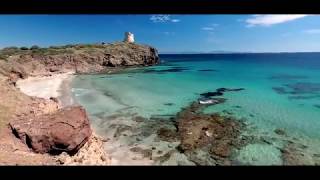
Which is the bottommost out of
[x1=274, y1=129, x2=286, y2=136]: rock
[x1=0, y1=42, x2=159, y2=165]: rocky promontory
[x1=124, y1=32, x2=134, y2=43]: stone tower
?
[x1=274, y1=129, x2=286, y2=136]: rock

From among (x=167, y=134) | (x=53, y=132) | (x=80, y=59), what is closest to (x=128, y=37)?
(x=80, y=59)

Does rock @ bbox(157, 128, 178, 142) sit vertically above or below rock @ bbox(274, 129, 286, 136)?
above

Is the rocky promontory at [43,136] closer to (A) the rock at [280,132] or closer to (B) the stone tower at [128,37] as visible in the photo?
(A) the rock at [280,132]

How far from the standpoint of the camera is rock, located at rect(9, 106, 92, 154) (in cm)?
864

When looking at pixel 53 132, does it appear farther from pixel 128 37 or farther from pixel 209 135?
pixel 128 37

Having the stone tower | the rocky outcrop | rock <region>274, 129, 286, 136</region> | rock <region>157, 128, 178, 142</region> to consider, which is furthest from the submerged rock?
the stone tower

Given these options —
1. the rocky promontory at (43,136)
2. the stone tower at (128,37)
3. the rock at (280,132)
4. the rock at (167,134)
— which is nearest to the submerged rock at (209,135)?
the rock at (167,134)

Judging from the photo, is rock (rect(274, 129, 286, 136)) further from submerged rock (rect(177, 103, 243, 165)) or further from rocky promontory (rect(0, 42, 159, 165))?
rocky promontory (rect(0, 42, 159, 165))

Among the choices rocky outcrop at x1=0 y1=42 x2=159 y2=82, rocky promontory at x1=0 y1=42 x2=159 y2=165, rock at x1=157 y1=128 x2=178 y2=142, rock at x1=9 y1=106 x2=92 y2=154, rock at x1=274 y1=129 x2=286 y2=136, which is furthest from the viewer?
rocky outcrop at x1=0 y1=42 x2=159 y2=82

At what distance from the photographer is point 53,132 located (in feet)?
29.3

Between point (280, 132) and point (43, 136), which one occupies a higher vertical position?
point (43, 136)
